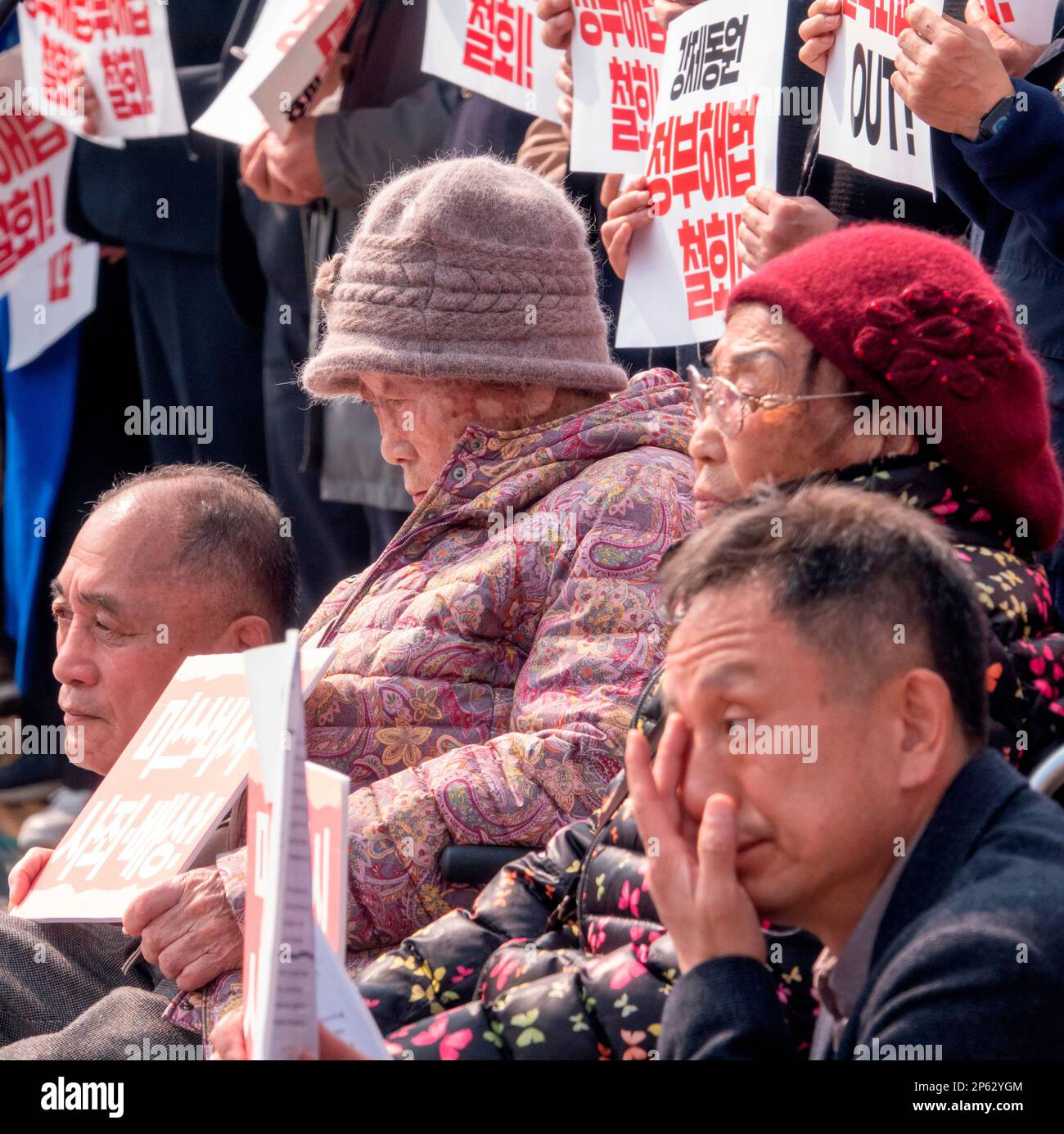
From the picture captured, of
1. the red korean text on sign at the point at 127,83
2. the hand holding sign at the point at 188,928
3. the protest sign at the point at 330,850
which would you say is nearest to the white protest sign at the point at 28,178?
the red korean text on sign at the point at 127,83

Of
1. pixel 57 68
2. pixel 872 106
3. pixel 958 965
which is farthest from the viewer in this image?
pixel 57 68

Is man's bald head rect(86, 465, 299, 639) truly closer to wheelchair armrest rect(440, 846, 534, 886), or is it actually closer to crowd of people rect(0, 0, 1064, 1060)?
crowd of people rect(0, 0, 1064, 1060)

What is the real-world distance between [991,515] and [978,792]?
0.81m

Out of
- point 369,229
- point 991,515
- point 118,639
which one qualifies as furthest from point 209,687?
point 991,515

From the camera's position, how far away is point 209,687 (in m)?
3.27

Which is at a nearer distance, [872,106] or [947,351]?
[947,351]

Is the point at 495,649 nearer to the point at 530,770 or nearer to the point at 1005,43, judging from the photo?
the point at 530,770

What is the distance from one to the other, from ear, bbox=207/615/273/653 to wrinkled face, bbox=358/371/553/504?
0.43 metres

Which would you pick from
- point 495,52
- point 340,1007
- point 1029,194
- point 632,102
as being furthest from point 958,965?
point 495,52

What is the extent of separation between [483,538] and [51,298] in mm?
3459

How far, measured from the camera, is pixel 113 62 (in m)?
5.82

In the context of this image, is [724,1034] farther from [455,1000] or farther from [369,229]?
[369,229]

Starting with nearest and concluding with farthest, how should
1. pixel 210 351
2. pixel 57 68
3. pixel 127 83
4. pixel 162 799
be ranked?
pixel 162 799
pixel 127 83
pixel 57 68
pixel 210 351
